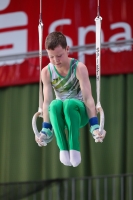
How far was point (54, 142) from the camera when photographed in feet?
18.3

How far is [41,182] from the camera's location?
17.5 feet

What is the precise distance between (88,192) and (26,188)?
724 millimetres

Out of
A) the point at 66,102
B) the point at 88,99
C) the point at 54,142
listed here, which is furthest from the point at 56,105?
the point at 54,142

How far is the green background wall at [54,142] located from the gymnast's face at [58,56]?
7.89ft

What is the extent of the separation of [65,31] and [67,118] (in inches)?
108

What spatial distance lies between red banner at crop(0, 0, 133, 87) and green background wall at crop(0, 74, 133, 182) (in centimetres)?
18

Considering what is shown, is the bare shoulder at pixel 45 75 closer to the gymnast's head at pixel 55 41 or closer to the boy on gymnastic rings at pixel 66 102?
the boy on gymnastic rings at pixel 66 102

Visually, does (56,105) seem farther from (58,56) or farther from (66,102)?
(58,56)

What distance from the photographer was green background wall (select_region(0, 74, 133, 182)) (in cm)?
536

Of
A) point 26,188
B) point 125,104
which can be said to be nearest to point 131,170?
point 125,104

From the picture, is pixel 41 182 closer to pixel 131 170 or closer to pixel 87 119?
pixel 131 170

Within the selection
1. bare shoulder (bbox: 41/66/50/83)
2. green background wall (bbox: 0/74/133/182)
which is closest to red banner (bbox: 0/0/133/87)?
green background wall (bbox: 0/74/133/182)

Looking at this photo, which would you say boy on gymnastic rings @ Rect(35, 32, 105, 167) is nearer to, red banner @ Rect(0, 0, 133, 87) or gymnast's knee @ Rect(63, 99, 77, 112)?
gymnast's knee @ Rect(63, 99, 77, 112)

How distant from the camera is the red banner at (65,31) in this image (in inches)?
213
